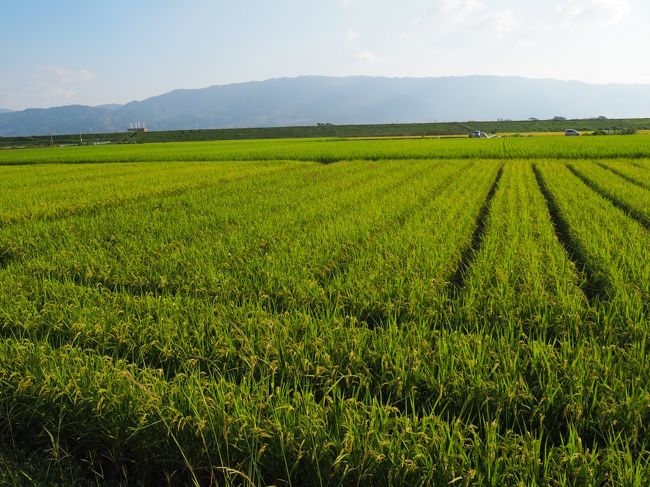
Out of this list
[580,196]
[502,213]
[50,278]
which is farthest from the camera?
[580,196]

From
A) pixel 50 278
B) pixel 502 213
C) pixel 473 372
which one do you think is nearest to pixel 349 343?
pixel 473 372

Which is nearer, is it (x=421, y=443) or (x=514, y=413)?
(x=421, y=443)

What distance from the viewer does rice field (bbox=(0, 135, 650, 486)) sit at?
228cm

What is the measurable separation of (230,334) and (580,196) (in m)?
11.0

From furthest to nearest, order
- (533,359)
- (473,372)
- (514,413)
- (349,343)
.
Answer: (349,343) < (533,359) < (473,372) < (514,413)

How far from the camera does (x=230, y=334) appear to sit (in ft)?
12.0

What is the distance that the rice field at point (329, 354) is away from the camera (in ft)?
7.49

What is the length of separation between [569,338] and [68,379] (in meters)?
4.02

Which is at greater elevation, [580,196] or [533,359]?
[580,196]

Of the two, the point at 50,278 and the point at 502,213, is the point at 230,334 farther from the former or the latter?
the point at 502,213

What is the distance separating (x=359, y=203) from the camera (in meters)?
11.3

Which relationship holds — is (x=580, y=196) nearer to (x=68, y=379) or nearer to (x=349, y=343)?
(x=349, y=343)

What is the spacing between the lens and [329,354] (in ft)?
11.0

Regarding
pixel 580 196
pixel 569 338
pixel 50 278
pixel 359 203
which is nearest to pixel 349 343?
pixel 569 338
